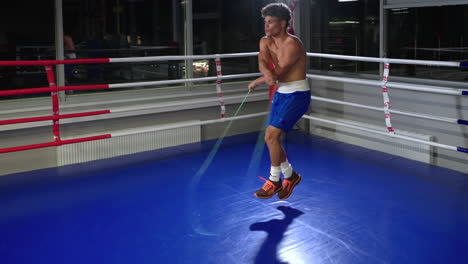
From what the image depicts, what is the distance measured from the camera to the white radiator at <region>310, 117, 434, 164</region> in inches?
182

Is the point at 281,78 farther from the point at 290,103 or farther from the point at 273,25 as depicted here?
the point at 273,25

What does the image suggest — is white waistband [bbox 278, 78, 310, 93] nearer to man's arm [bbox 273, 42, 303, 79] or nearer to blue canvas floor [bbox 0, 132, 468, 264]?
man's arm [bbox 273, 42, 303, 79]

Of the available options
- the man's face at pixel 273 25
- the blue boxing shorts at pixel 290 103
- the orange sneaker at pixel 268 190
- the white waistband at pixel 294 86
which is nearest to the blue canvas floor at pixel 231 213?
the orange sneaker at pixel 268 190

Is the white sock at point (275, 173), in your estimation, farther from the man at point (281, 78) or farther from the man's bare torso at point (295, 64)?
the man's bare torso at point (295, 64)

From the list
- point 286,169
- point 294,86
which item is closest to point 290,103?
point 294,86

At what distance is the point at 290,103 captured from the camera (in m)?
3.42

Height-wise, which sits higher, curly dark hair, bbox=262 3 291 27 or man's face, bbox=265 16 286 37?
curly dark hair, bbox=262 3 291 27

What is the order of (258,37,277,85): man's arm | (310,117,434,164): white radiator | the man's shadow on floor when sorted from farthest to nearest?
(310,117,434,164): white radiator < (258,37,277,85): man's arm < the man's shadow on floor

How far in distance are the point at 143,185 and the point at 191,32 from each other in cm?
212

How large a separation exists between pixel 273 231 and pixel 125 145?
2.32 metres

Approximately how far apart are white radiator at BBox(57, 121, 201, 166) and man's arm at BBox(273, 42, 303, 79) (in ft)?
6.88

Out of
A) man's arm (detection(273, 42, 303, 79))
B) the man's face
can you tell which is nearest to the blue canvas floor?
man's arm (detection(273, 42, 303, 79))

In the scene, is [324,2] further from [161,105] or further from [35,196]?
[35,196]

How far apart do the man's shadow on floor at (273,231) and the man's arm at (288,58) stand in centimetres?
91
